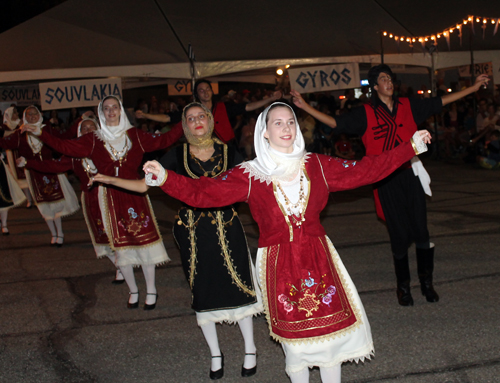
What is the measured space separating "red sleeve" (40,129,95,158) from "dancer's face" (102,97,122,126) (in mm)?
228

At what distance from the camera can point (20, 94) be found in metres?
18.4

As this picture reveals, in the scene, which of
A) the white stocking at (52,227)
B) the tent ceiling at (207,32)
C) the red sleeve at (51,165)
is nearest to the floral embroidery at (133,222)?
the red sleeve at (51,165)

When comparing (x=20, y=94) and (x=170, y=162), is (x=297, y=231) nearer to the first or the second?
(x=170, y=162)

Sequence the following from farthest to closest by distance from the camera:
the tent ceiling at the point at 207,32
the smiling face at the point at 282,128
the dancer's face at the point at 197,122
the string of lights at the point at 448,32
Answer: the string of lights at the point at 448,32
the tent ceiling at the point at 207,32
the dancer's face at the point at 197,122
the smiling face at the point at 282,128

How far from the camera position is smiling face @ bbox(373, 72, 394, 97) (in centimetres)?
462

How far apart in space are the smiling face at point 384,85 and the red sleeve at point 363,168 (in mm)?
1746

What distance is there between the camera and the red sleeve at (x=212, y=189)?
291cm


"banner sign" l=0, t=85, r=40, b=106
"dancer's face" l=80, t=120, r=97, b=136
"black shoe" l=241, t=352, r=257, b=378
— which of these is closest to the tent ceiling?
"dancer's face" l=80, t=120, r=97, b=136

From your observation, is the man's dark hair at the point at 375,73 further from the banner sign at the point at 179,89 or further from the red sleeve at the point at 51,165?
the banner sign at the point at 179,89

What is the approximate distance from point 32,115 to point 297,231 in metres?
5.99

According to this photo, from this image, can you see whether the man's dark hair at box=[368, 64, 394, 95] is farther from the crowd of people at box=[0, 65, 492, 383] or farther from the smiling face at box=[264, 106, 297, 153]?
the smiling face at box=[264, 106, 297, 153]

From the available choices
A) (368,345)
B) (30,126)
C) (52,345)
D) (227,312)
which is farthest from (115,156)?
(368,345)

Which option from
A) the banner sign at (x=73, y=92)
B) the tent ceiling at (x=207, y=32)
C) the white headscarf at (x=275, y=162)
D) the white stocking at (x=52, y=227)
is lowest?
the white stocking at (x=52, y=227)

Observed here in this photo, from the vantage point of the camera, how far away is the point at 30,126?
491 cm
